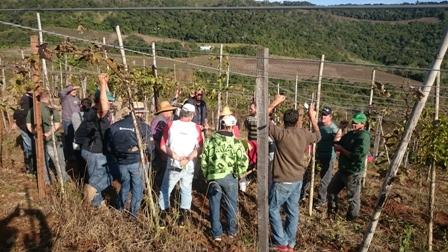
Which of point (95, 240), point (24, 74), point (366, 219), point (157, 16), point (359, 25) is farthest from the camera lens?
point (359, 25)

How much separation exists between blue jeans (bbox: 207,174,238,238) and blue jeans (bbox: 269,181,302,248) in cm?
44

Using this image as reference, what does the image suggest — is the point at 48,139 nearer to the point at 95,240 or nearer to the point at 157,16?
the point at 95,240

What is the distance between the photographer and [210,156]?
15.3 feet

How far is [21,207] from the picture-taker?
5.46m

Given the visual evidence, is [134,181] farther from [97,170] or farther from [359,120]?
[359,120]

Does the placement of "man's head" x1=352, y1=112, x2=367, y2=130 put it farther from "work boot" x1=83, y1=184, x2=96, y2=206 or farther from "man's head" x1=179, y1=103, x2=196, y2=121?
"work boot" x1=83, y1=184, x2=96, y2=206

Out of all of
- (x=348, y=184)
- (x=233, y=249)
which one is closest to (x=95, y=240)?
(x=233, y=249)

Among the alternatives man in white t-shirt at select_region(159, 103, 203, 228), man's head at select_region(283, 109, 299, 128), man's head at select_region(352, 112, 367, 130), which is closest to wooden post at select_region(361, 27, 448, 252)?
man's head at select_region(283, 109, 299, 128)

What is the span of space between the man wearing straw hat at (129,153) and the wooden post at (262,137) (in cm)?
196

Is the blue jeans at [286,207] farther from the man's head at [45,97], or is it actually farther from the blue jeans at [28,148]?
the blue jeans at [28,148]

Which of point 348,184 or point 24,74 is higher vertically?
point 24,74

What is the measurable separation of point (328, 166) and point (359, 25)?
6992 cm

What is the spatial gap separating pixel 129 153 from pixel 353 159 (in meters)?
2.91

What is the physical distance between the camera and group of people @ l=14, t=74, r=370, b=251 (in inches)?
179
